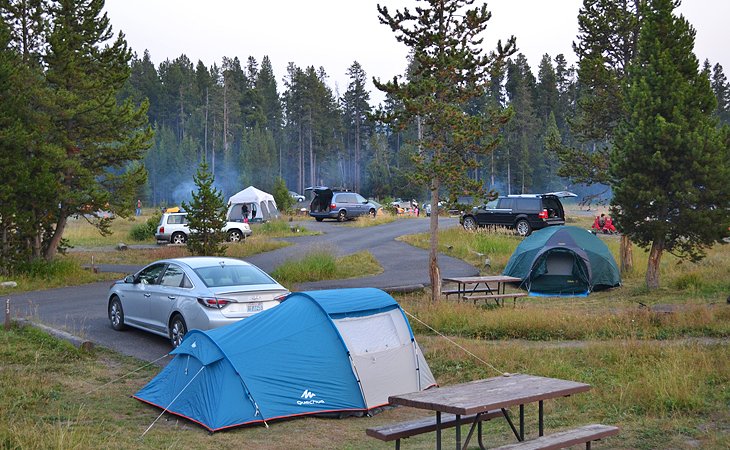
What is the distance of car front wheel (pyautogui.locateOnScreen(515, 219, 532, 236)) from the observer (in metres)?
32.9

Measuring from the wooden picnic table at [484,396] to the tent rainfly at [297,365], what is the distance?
2.25 metres

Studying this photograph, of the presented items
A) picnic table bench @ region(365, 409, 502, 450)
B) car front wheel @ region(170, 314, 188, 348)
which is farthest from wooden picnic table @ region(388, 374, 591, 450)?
car front wheel @ region(170, 314, 188, 348)

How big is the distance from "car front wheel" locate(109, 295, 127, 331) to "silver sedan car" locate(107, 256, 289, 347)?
0.80 ft

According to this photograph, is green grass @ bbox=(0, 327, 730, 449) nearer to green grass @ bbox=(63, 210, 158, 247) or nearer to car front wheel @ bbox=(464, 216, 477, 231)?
car front wheel @ bbox=(464, 216, 477, 231)

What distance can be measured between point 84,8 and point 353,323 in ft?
→ 59.4

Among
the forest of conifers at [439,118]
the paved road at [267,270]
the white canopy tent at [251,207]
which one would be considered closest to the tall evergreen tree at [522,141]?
the white canopy tent at [251,207]

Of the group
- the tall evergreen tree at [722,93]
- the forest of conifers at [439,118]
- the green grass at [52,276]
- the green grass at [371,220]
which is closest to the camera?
the forest of conifers at [439,118]

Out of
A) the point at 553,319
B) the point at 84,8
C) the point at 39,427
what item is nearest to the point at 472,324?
the point at 553,319

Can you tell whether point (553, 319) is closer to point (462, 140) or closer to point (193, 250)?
point (462, 140)

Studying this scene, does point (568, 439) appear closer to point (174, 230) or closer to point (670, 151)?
point (670, 151)

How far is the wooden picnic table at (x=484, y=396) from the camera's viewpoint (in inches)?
245

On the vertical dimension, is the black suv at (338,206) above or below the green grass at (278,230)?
above

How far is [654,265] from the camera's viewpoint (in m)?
19.6

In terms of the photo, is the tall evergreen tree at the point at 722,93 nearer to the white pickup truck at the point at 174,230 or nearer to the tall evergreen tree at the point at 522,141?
the tall evergreen tree at the point at 522,141
